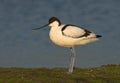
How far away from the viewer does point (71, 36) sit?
2698 centimetres

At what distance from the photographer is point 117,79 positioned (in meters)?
25.8

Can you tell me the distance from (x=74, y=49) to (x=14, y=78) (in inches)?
222

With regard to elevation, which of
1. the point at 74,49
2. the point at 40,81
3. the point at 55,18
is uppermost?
the point at 55,18

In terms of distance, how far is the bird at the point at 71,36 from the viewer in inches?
1058

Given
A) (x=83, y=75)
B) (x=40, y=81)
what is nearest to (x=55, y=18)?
(x=83, y=75)

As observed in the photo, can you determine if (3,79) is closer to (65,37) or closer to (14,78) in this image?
(14,78)

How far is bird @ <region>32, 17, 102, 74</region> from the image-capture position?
88.2ft

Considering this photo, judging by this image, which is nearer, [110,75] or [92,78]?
[92,78]

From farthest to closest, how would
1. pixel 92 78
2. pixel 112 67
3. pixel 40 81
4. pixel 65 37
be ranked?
pixel 112 67
pixel 65 37
pixel 92 78
pixel 40 81

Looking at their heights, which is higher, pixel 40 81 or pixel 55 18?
pixel 55 18

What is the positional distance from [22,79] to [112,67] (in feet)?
50.5

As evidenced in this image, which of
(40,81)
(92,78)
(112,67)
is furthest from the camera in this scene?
(112,67)

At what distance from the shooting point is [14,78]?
78.6 feet

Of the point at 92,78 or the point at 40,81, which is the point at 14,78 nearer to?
the point at 40,81
